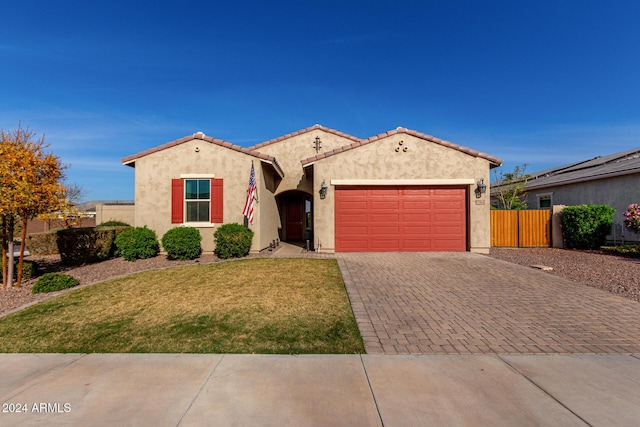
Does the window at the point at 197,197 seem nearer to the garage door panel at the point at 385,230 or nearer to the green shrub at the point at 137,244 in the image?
the green shrub at the point at 137,244

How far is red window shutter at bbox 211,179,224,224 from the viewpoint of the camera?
11.4 m

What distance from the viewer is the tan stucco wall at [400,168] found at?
11.8 meters

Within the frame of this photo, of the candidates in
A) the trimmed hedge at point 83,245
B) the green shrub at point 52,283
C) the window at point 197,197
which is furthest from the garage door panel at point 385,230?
the trimmed hedge at point 83,245

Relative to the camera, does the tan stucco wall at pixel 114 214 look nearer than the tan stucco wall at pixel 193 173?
No

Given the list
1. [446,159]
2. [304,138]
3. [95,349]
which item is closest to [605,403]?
[95,349]

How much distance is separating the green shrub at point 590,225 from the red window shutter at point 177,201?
55.5 feet

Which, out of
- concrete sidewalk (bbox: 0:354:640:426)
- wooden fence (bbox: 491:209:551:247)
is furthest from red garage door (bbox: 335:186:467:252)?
concrete sidewalk (bbox: 0:354:640:426)

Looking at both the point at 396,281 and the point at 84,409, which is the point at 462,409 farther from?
the point at 396,281

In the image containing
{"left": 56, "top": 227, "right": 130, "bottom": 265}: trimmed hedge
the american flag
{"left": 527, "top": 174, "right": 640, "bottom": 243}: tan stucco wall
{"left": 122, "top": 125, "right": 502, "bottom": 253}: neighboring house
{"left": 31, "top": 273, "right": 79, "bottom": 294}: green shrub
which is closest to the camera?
{"left": 31, "top": 273, "right": 79, "bottom": 294}: green shrub

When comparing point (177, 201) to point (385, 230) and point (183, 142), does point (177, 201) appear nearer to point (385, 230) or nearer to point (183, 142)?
point (183, 142)

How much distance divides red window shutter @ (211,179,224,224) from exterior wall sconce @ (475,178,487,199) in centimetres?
1024

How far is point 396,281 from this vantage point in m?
7.22

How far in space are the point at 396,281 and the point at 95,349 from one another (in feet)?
19.4

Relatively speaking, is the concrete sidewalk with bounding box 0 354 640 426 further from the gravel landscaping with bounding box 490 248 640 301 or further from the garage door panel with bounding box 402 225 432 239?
the garage door panel with bounding box 402 225 432 239
